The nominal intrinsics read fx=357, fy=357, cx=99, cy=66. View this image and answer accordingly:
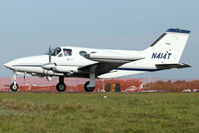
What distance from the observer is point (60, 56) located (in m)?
30.6

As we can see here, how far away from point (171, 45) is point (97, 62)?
843 cm

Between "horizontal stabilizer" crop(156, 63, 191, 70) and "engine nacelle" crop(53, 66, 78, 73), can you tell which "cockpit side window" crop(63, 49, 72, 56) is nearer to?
"engine nacelle" crop(53, 66, 78, 73)

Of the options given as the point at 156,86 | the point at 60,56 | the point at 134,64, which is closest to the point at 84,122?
the point at 60,56

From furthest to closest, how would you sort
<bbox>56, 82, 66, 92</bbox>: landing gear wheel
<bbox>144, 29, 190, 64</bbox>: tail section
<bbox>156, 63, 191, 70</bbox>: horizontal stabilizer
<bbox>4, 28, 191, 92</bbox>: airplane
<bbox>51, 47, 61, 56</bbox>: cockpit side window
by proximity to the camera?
<bbox>144, 29, 190, 64</bbox>: tail section → <bbox>156, 63, 191, 70</bbox>: horizontal stabilizer → <bbox>56, 82, 66, 92</bbox>: landing gear wheel → <bbox>51, 47, 61, 56</bbox>: cockpit side window → <bbox>4, 28, 191, 92</bbox>: airplane

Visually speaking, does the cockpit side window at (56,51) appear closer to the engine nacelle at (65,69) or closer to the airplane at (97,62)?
the airplane at (97,62)

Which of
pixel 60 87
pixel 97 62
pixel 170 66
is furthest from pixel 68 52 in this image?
pixel 170 66

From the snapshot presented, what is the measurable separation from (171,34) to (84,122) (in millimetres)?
25965

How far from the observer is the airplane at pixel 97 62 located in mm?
29766

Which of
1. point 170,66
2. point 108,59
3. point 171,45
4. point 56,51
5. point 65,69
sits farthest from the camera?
point 171,45

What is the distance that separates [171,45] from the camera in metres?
35.2

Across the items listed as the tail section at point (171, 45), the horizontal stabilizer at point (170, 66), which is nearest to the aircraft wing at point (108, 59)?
the horizontal stabilizer at point (170, 66)

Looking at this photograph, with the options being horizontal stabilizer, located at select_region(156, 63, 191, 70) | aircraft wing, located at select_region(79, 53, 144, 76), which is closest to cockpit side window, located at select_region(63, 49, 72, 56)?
aircraft wing, located at select_region(79, 53, 144, 76)

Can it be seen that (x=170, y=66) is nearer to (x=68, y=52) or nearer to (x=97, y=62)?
(x=97, y=62)

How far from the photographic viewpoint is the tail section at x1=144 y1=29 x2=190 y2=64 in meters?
34.9
